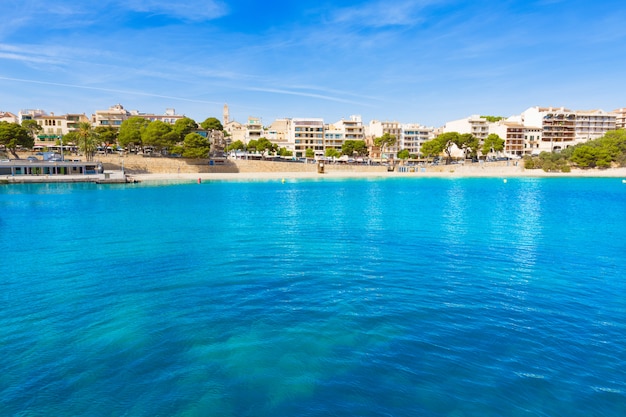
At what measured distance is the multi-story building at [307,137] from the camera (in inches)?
5600

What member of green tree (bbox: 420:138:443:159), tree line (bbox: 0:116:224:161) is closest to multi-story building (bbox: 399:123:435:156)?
green tree (bbox: 420:138:443:159)

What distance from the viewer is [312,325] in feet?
45.9

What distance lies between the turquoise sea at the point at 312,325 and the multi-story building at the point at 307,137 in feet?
375

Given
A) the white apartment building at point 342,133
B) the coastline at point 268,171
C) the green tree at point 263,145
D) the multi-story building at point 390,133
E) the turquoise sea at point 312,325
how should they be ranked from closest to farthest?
the turquoise sea at point 312,325
the coastline at point 268,171
the green tree at point 263,145
the white apartment building at point 342,133
the multi-story building at point 390,133

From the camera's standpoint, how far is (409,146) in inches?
5955

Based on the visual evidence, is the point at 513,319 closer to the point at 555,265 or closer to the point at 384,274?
the point at 384,274

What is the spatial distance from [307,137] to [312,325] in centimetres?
13149

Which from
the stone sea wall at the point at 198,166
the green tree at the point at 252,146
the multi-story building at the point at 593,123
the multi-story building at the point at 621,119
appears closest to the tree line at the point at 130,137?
the stone sea wall at the point at 198,166

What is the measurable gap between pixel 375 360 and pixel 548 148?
161 metres

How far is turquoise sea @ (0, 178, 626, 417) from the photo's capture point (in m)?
9.95

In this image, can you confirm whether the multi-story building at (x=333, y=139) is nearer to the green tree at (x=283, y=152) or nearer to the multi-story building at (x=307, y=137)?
the multi-story building at (x=307, y=137)

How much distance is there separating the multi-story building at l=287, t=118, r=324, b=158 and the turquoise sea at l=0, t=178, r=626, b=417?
114412mm

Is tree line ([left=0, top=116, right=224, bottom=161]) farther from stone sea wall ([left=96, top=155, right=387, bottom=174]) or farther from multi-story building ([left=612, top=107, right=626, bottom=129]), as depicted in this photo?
multi-story building ([left=612, top=107, right=626, bottom=129])

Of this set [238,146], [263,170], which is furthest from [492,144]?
[238,146]
